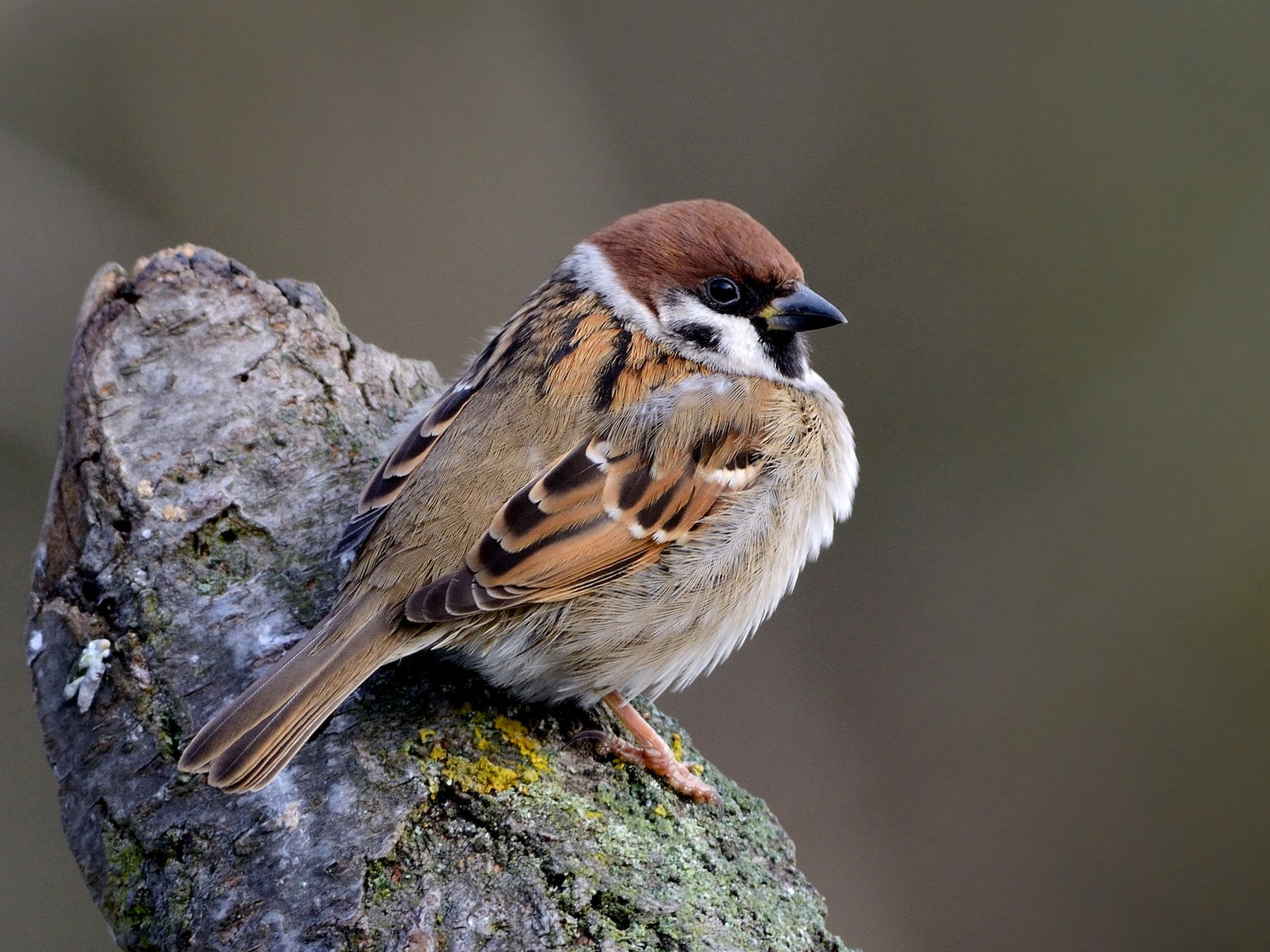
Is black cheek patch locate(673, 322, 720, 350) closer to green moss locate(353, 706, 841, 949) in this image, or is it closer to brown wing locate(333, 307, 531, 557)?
brown wing locate(333, 307, 531, 557)

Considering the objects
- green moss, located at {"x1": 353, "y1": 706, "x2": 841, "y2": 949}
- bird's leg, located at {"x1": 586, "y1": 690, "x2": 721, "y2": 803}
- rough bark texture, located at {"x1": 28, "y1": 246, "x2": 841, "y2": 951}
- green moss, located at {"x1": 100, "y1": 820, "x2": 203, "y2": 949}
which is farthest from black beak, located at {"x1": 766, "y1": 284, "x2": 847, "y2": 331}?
green moss, located at {"x1": 100, "y1": 820, "x2": 203, "y2": 949}

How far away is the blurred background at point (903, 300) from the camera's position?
489 cm

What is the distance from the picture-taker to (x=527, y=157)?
629 centimetres

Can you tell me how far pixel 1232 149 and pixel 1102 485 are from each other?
1.79 meters

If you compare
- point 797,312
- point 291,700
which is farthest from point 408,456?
point 797,312

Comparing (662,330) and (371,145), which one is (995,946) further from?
(371,145)

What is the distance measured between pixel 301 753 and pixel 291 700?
0.10 meters

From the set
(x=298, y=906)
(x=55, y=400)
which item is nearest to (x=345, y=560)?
(x=298, y=906)

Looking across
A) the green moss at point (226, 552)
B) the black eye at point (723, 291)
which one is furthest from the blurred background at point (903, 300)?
the green moss at point (226, 552)

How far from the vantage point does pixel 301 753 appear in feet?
7.10

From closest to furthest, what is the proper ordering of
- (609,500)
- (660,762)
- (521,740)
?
(521,740) < (660,762) < (609,500)

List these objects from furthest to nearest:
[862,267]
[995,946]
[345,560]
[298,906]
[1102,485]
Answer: [862,267]
[1102,485]
[995,946]
[345,560]
[298,906]

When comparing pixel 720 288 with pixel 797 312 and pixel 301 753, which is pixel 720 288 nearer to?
pixel 797 312

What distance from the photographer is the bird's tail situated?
201 centimetres
